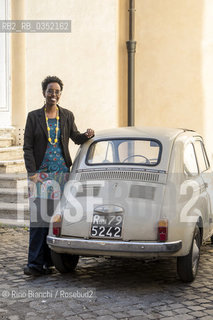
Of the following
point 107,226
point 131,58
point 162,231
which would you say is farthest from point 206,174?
point 131,58

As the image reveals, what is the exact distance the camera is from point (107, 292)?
534 centimetres

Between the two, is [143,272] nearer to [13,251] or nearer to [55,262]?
[55,262]

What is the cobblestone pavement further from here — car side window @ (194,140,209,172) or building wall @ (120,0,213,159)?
building wall @ (120,0,213,159)

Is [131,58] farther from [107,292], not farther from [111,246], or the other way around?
[107,292]

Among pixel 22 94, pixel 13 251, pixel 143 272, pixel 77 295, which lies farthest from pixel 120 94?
pixel 77 295

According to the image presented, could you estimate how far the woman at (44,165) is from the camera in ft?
19.7

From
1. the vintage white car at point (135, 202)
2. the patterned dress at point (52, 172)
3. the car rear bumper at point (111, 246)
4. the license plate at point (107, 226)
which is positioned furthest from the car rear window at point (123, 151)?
the car rear bumper at point (111, 246)

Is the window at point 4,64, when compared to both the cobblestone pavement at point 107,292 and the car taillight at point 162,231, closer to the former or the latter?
the cobblestone pavement at point 107,292

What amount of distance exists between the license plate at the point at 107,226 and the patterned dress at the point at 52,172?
0.84 metres

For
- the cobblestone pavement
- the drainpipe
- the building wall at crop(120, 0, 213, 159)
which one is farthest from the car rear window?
the building wall at crop(120, 0, 213, 159)

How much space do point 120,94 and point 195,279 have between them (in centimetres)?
609

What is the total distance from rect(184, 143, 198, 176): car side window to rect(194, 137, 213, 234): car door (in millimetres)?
164

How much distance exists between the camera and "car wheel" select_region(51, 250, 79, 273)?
5.80m

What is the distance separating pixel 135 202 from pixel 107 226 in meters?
0.35
